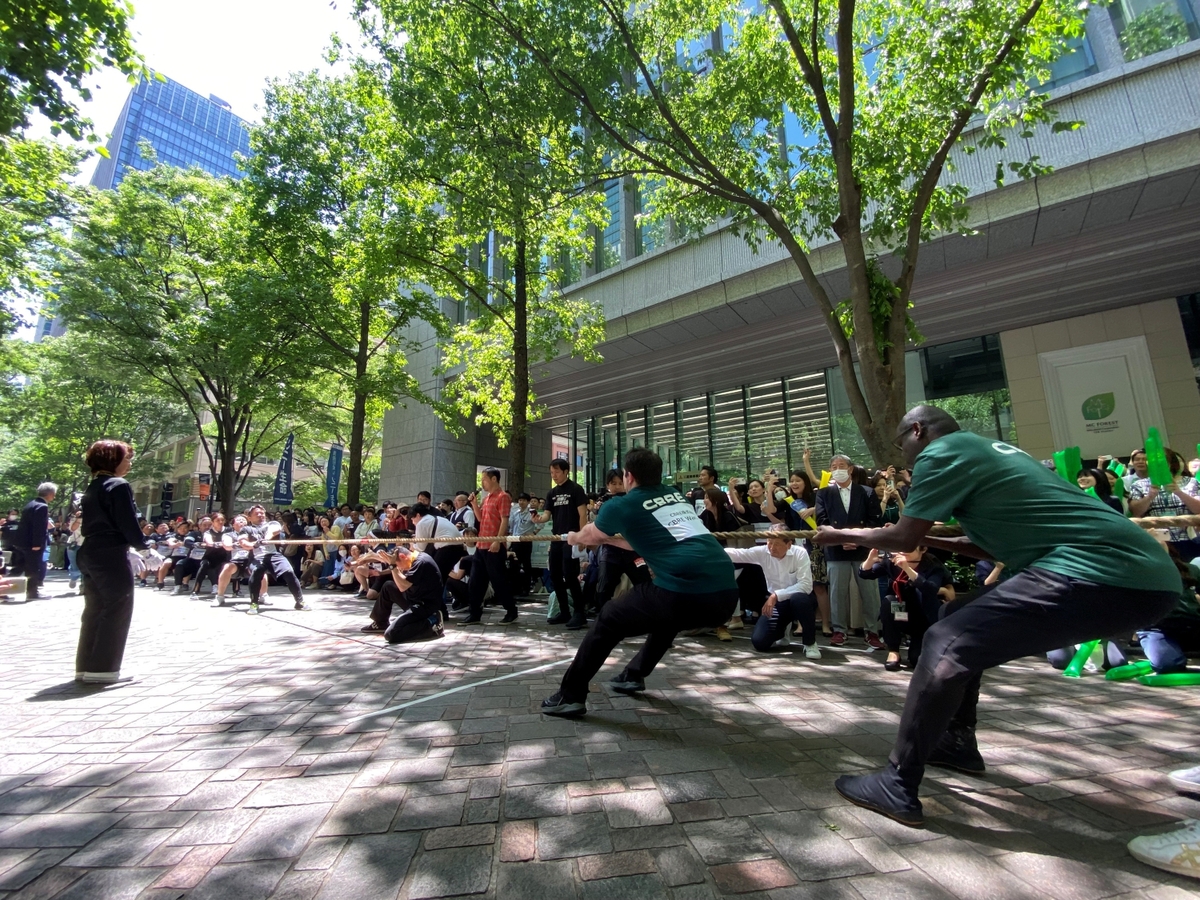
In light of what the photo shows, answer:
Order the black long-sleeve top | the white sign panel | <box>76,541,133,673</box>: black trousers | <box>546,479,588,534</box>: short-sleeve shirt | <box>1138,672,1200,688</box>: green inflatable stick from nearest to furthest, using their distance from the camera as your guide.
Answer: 1. <box>1138,672,1200,688</box>: green inflatable stick
2. <box>76,541,133,673</box>: black trousers
3. the black long-sleeve top
4. <box>546,479,588,534</box>: short-sleeve shirt
5. the white sign panel

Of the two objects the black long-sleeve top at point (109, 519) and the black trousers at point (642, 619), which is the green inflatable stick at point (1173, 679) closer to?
the black trousers at point (642, 619)

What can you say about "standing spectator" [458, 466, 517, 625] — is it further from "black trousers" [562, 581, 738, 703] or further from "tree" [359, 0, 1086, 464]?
"tree" [359, 0, 1086, 464]

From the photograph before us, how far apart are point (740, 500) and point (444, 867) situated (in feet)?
21.3

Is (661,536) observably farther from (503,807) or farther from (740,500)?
(740,500)

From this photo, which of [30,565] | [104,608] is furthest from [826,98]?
[30,565]

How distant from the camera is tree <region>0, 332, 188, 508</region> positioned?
21.3 m

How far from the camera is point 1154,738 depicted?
326 centimetres

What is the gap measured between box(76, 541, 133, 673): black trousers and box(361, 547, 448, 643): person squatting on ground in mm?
2316

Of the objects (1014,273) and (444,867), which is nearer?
(444,867)

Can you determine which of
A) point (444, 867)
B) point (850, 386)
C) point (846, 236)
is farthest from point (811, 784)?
point (846, 236)

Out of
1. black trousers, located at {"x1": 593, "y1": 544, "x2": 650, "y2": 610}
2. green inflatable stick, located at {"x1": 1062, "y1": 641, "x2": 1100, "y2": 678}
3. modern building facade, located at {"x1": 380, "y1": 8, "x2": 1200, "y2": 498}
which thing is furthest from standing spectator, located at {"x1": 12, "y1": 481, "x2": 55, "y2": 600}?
green inflatable stick, located at {"x1": 1062, "y1": 641, "x2": 1100, "y2": 678}

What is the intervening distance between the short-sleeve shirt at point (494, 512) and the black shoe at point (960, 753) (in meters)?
6.08

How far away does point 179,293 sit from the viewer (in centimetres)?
1981

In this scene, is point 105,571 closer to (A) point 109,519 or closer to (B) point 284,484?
(A) point 109,519
